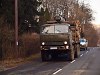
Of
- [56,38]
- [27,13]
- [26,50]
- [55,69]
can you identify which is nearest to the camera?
[55,69]

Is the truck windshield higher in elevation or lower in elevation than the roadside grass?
higher

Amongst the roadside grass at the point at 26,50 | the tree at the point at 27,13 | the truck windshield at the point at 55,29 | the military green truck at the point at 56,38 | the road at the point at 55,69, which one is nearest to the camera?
the road at the point at 55,69

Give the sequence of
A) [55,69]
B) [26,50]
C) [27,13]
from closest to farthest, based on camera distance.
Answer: [55,69] < [26,50] < [27,13]

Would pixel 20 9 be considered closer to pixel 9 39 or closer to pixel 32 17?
pixel 32 17

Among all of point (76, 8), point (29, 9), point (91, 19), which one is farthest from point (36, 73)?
point (91, 19)

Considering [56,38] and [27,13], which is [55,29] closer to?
[56,38]

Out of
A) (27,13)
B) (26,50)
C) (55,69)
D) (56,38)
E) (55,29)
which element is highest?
(27,13)

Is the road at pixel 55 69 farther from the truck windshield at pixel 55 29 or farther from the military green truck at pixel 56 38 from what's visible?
the truck windshield at pixel 55 29

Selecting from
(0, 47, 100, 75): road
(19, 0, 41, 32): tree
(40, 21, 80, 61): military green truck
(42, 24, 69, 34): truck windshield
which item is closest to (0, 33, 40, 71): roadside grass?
(19, 0, 41, 32): tree

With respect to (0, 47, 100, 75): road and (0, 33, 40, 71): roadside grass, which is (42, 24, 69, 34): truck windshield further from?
(0, 47, 100, 75): road

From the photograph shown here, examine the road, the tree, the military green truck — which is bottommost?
the road

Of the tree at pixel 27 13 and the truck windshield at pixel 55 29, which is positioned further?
the tree at pixel 27 13

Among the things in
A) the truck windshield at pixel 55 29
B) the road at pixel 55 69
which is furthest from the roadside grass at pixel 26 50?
the road at pixel 55 69

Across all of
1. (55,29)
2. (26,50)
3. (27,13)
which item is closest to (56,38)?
(55,29)
